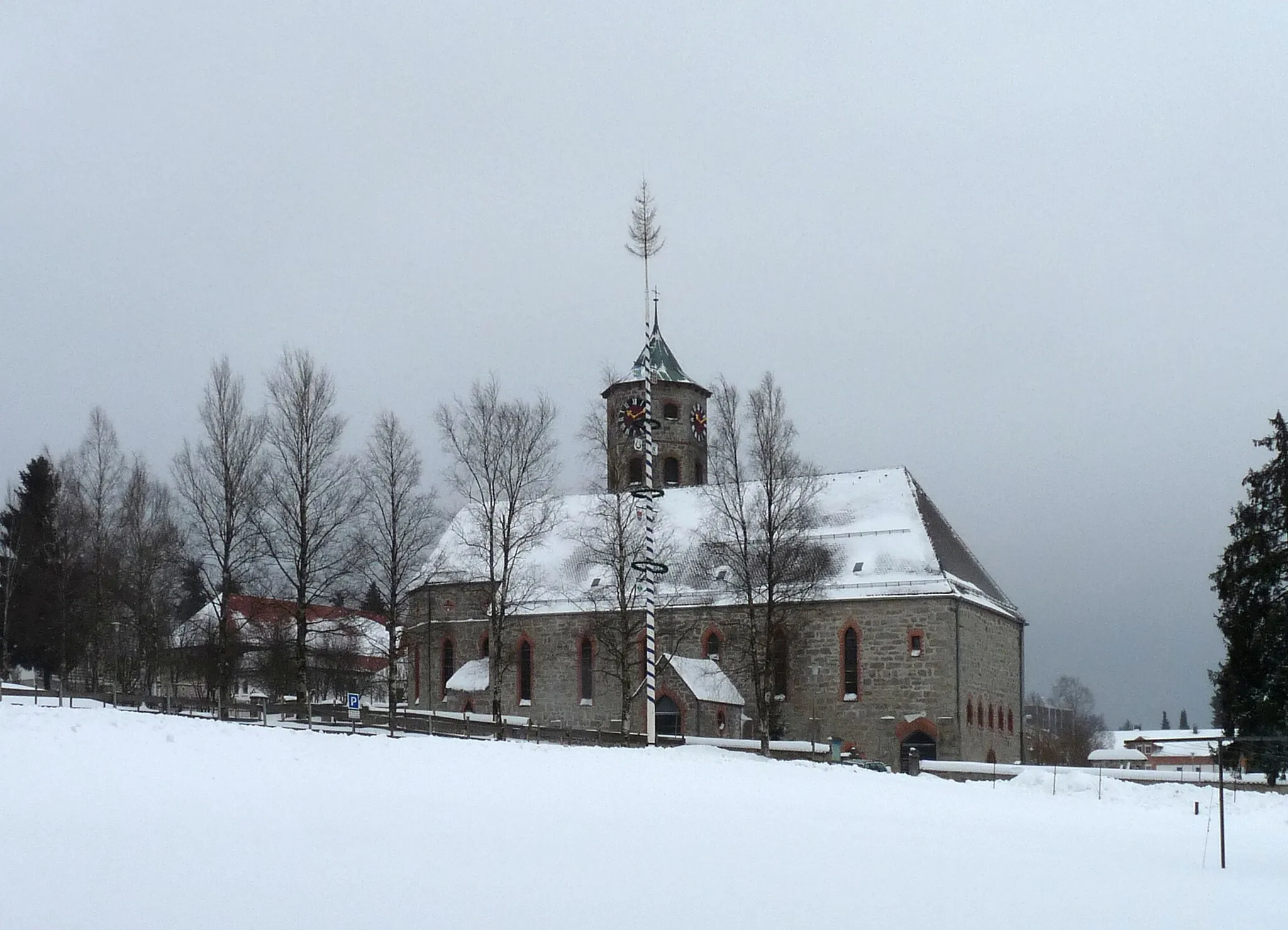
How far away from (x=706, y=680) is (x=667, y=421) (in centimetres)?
1565

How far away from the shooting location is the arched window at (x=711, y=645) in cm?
5238

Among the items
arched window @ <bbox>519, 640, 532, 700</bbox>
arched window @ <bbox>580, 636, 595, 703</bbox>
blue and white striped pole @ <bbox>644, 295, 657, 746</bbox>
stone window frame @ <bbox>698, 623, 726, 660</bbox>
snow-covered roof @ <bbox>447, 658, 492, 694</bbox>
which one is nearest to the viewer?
blue and white striped pole @ <bbox>644, 295, 657, 746</bbox>

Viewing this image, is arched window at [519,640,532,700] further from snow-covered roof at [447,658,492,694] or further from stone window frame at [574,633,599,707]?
stone window frame at [574,633,599,707]

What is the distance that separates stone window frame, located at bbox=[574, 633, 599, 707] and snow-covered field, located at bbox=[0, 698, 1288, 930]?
27.5m

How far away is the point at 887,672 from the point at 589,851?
116 feet

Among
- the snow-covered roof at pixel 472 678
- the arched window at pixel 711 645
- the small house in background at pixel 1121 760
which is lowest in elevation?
the small house in background at pixel 1121 760

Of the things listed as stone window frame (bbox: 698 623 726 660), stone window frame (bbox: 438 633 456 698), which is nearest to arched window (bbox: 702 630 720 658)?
stone window frame (bbox: 698 623 726 660)

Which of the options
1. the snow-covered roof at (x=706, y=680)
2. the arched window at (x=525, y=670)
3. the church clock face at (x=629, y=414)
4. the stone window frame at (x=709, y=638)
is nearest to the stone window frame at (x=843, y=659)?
the snow-covered roof at (x=706, y=680)

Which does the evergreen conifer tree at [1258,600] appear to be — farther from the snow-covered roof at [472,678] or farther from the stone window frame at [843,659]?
the snow-covered roof at [472,678]

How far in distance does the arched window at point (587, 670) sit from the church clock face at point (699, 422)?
13.1m

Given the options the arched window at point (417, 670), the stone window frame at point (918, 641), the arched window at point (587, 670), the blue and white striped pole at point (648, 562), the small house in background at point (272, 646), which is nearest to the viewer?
the blue and white striped pole at point (648, 562)

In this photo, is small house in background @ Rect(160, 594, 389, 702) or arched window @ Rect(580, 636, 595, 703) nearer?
small house in background @ Rect(160, 594, 389, 702)

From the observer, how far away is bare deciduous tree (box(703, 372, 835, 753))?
43.5 meters

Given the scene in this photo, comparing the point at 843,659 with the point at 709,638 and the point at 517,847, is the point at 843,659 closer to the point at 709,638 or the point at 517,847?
the point at 709,638
